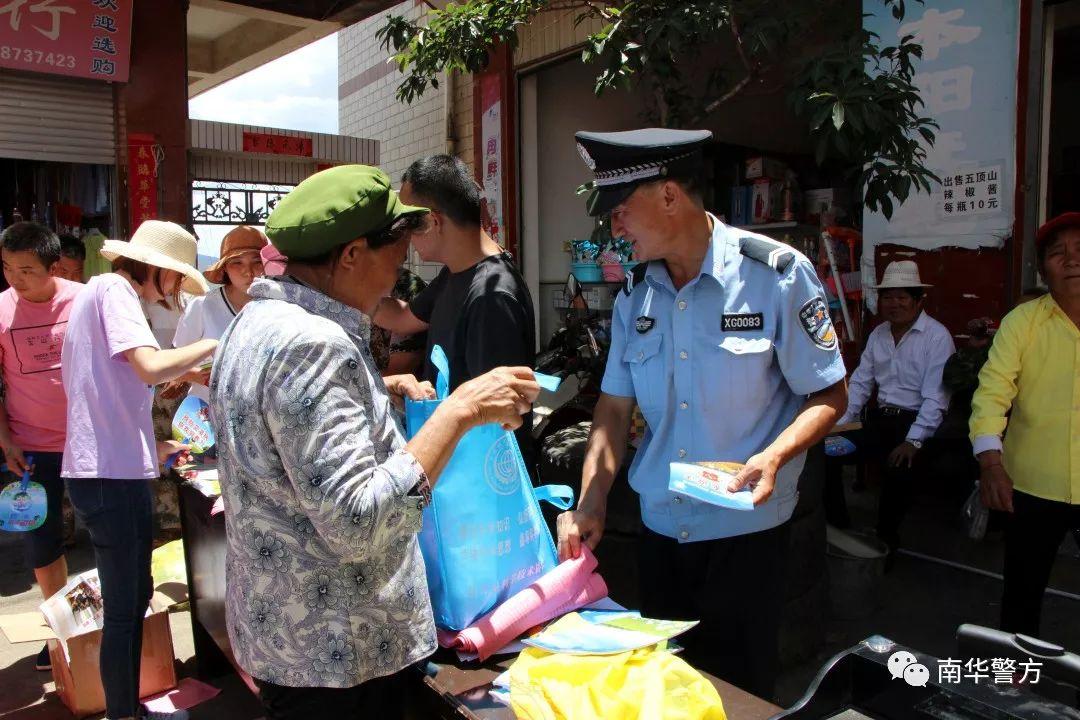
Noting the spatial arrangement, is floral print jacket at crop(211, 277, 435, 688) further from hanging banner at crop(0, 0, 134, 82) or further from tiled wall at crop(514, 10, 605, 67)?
hanging banner at crop(0, 0, 134, 82)

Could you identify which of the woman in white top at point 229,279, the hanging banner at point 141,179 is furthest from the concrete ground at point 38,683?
the hanging banner at point 141,179

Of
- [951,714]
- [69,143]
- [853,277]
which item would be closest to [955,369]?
[853,277]

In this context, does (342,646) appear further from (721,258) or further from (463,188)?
(463,188)

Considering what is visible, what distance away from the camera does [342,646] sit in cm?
140

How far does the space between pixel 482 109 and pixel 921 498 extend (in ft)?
18.2

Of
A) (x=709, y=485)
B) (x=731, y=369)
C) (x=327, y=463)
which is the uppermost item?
(x=731, y=369)

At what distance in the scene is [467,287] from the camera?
8.30 feet

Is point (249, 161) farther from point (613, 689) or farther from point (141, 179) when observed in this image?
point (613, 689)

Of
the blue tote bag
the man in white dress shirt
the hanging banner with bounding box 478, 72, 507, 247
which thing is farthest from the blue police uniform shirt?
the hanging banner with bounding box 478, 72, 507, 247

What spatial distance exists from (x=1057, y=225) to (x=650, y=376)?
174 cm

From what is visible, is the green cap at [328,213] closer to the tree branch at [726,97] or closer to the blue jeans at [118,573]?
the blue jeans at [118,573]

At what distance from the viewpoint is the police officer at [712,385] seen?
190 cm

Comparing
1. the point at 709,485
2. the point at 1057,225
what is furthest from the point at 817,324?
the point at 1057,225

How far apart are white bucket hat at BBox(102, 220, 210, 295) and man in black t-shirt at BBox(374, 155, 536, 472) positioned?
1142 mm
